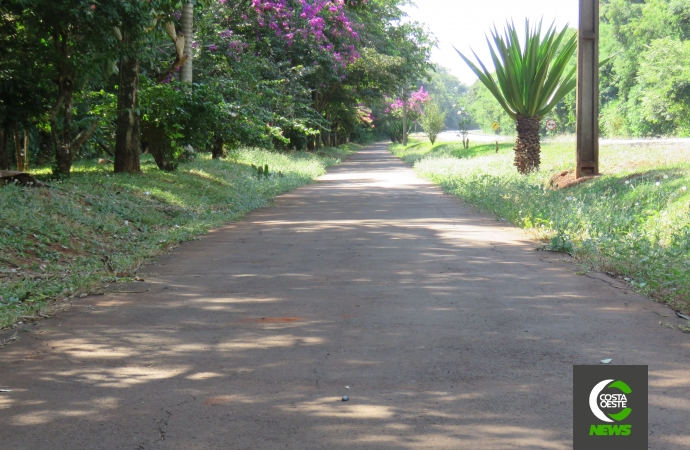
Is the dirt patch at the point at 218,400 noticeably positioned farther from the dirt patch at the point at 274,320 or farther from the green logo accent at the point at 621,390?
the green logo accent at the point at 621,390

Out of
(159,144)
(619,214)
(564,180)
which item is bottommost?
(619,214)

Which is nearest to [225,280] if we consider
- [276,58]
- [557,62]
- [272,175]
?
[557,62]

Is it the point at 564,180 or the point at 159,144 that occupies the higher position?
the point at 159,144

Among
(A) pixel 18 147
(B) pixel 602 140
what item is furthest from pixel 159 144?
(B) pixel 602 140

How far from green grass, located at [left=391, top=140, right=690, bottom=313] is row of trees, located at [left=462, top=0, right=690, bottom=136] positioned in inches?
1370

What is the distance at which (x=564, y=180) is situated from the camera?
18.4m

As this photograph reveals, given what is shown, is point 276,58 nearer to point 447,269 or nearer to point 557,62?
point 557,62

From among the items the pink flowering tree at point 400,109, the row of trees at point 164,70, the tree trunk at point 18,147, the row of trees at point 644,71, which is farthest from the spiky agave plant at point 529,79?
the pink flowering tree at point 400,109

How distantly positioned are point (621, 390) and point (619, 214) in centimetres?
843

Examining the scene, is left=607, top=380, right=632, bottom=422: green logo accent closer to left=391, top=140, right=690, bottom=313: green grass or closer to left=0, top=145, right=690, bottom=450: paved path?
left=0, top=145, right=690, bottom=450: paved path

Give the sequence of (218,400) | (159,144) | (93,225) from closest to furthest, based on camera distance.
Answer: (218,400)
(93,225)
(159,144)

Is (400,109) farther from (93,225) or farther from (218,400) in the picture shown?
(218,400)

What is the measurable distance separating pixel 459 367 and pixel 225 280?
3.84 meters

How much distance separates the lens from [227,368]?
539cm
